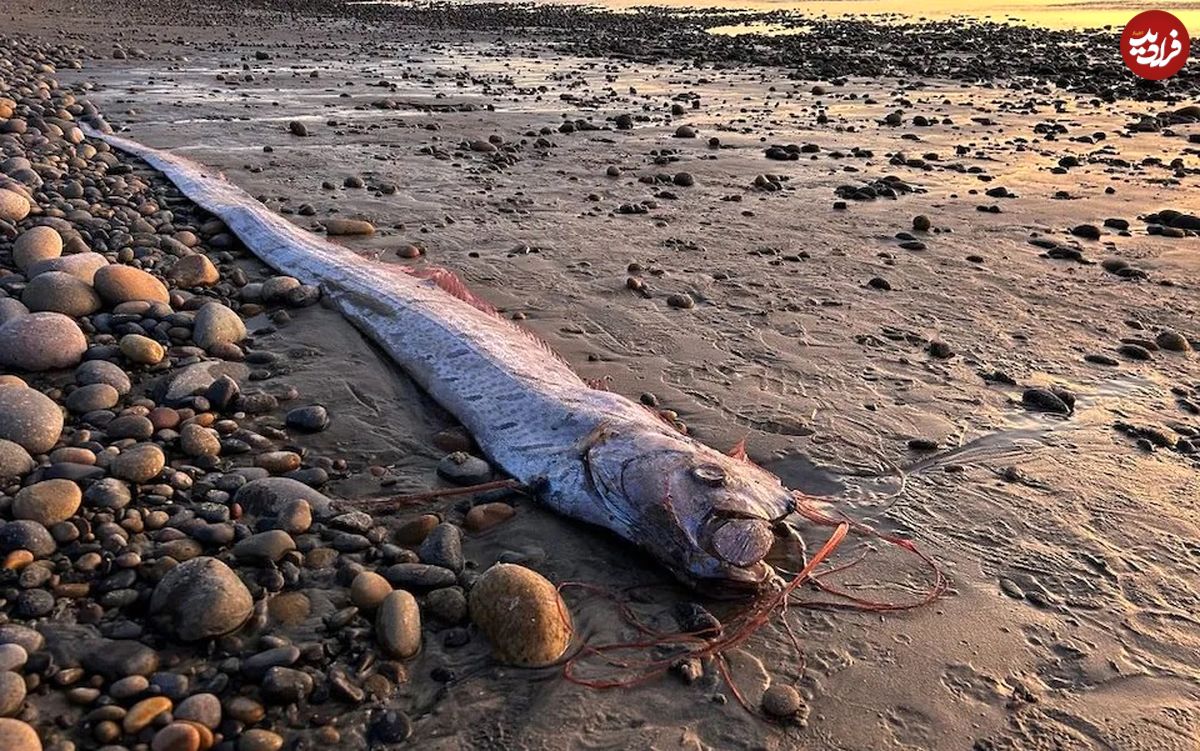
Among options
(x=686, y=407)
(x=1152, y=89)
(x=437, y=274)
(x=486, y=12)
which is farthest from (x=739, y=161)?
(x=486, y=12)

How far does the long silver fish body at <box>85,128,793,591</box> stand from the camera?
3.45m

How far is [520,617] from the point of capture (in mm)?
3143

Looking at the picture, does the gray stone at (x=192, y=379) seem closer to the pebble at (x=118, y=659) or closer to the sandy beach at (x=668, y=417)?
the sandy beach at (x=668, y=417)

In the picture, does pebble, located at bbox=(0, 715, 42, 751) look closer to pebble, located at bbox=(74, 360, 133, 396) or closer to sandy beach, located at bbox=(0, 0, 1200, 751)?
sandy beach, located at bbox=(0, 0, 1200, 751)

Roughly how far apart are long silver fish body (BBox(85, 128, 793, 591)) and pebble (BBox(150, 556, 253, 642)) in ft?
4.67

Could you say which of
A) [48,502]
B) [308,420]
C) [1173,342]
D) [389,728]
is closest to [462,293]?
[308,420]

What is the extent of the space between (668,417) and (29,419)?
3.07 meters

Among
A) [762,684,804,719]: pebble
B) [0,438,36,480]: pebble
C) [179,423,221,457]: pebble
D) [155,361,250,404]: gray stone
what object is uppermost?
[0,438,36,480]: pebble

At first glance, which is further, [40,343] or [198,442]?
[40,343]

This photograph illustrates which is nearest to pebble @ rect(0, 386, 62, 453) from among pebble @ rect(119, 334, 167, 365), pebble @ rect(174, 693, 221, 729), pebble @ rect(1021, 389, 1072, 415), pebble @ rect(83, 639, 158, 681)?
pebble @ rect(119, 334, 167, 365)

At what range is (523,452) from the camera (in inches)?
169

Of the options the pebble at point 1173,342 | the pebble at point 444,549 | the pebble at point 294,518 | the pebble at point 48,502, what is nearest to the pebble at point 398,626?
the pebble at point 444,549

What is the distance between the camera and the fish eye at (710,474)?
Answer: 3.54 m

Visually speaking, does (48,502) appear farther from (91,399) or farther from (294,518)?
(91,399)
